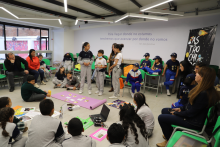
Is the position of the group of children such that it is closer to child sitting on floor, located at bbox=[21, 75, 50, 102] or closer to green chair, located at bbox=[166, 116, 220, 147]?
green chair, located at bbox=[166, 116, 220, 147]

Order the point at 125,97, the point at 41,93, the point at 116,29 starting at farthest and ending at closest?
the point at 116,29, the point at 125,97, the point at 41,93

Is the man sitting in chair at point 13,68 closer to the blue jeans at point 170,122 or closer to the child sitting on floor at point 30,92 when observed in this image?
the child sitting on floor at point 30,92

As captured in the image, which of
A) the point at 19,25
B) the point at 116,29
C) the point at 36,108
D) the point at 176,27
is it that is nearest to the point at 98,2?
the point at 116,29

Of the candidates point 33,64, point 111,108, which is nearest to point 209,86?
point 111,108

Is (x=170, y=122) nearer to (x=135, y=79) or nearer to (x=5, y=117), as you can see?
(x=5, y=117)

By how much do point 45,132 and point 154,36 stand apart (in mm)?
5769

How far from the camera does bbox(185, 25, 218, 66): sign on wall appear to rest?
419 cm

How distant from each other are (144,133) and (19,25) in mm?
8578

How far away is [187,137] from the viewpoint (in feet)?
6.01

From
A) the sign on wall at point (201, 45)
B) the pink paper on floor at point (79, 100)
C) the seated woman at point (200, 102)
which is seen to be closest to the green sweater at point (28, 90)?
the pink paper on floor at point (79, 100)

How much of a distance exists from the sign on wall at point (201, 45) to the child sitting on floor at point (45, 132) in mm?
4353

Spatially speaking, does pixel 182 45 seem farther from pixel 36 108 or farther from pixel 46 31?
pixel 46 31

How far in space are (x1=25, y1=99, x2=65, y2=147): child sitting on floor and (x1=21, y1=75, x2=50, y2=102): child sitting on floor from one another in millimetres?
2256

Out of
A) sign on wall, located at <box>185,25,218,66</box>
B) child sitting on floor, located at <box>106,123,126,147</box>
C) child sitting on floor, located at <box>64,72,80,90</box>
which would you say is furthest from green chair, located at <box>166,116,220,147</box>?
child sitting on floor, located at <box>64,72,80,90</box>
